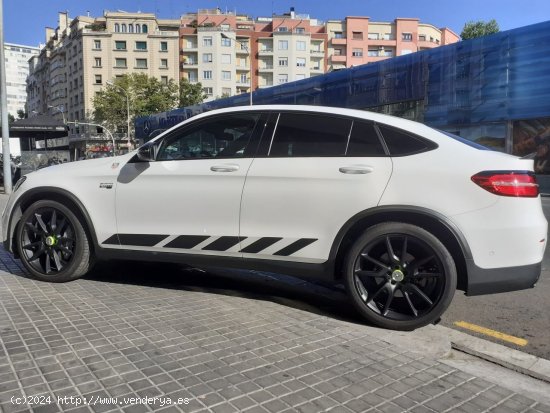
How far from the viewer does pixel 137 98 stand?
201ft

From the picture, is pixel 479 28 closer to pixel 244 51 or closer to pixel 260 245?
pixel 244 51

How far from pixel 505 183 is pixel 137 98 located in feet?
204

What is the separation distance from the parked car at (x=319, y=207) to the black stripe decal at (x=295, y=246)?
12 mm

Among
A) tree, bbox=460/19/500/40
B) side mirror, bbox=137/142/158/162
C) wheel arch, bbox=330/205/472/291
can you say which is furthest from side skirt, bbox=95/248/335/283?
tree, bbox=460/19/500/40

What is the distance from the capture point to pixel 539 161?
2061cm

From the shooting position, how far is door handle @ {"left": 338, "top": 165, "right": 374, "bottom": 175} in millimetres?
3607

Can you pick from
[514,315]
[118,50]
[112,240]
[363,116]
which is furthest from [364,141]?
[118,50]

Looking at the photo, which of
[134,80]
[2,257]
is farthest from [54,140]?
[134,80]

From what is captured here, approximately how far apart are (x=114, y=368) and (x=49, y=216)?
2464mm

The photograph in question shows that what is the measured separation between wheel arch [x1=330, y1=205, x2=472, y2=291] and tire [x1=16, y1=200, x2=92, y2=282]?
2.44 meters

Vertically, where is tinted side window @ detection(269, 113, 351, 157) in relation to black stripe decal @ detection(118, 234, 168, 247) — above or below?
above

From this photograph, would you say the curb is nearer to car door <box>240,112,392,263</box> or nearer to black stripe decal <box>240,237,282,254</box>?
car door <box>240,112,392,263</box>

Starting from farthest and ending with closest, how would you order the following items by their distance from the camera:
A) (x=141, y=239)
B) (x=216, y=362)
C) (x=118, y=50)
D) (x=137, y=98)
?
(x=118, y=50)
(x=137, y=98)
(x=141, y=239)
(x=216, y=362)

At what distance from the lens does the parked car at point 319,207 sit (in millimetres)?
3387
